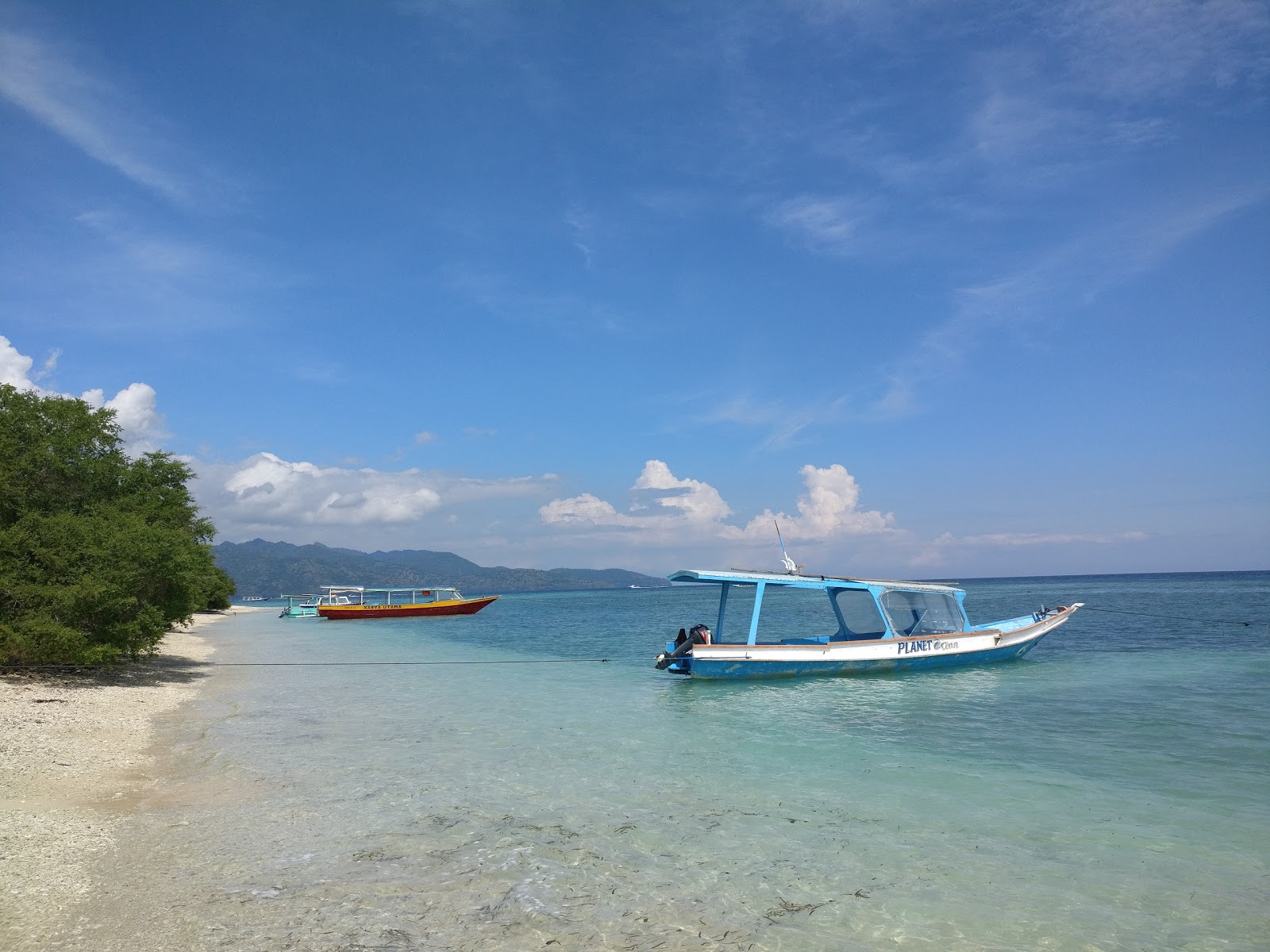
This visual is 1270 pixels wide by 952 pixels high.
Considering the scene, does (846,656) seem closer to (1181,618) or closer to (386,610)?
(1181,618)

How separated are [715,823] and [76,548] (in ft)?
53.4

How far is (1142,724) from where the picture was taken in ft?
52.0

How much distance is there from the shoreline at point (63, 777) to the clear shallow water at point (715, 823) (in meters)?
0.49

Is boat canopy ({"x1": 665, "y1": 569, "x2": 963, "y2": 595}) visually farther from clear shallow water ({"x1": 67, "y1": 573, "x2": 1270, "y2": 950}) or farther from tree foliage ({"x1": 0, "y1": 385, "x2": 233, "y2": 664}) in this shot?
tree foliage ({"x1": 0, "y1": 385, "x2": 233, "y2": 664})

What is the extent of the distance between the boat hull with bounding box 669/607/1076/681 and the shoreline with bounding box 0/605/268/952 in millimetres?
13245

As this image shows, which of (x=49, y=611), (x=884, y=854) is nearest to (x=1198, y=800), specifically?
(x=884, y=854)

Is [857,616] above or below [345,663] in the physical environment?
above

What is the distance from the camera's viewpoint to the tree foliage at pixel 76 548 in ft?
56.9

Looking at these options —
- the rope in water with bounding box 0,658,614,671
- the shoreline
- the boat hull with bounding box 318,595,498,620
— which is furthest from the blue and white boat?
the boat hull with bounding box 318,595,498,620

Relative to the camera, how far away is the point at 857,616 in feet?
82.5

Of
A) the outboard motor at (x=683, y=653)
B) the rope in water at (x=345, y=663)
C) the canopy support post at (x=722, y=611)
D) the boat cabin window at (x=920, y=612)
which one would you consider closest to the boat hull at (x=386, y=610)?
the rope in water at (x=345, y=663)

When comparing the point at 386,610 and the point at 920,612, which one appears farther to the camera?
the point at 386,610

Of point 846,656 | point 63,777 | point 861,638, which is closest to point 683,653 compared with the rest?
point 846,656

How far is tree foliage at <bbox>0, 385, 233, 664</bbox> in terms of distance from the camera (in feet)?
56.9
